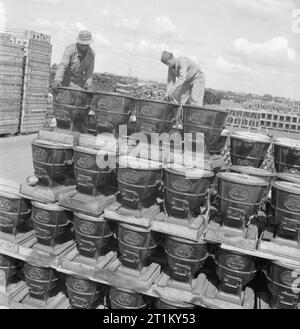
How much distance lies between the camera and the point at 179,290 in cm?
332

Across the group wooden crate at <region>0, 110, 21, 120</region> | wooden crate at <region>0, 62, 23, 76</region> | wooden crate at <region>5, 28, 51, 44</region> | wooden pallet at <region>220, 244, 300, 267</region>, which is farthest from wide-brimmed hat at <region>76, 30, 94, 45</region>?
wooden crate at <region>5, 28, 51, 44</region>

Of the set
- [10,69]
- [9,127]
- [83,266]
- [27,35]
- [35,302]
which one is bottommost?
[35,302]

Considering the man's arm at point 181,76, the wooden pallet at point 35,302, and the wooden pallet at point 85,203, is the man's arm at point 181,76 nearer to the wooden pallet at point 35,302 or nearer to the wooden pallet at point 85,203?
the wooden pallet at point 85,203

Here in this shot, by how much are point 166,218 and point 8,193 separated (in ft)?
5.52

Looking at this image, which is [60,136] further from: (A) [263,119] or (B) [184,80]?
(A) [263,119]

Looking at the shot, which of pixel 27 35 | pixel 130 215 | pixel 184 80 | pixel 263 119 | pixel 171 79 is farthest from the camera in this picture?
pixel 263 119

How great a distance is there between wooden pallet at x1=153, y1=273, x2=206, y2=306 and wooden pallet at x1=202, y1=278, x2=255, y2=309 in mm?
64

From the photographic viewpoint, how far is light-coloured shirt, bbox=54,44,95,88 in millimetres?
4426

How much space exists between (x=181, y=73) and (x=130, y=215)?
1.86 m

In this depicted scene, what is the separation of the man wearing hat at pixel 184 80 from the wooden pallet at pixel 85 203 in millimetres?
1502

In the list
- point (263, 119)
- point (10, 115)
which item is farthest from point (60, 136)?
point (263, 119)

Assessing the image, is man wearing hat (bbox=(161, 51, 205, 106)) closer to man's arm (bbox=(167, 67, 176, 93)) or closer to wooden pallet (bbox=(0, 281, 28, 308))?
man's arm (bbox=(167, 67, 176, 93))
